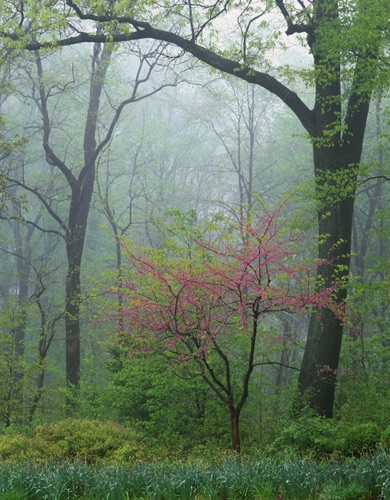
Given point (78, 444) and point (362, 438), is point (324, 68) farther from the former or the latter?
point (78, 444)

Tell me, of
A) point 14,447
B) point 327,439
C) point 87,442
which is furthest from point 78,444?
point 327,439

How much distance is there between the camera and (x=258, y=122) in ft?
90.0

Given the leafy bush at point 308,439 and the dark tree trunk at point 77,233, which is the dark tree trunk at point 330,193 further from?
the dark tree trunk at point 77,233

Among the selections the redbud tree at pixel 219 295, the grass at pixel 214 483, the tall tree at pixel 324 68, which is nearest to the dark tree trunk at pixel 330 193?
the tall tree at pixel 324 68

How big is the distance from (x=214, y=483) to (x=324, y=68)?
24.8ft

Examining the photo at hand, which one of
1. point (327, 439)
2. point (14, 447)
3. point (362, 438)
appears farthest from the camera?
point (14, 447)

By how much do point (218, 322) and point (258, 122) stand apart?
2055cm

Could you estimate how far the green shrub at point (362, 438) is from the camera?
6.73 meters

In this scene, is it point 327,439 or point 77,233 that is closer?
point 327,439

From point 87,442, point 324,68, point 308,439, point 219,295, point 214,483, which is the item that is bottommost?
point 87,442

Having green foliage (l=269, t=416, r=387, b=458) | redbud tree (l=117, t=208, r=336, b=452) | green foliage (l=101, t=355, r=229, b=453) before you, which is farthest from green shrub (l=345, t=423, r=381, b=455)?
green foliage (l=101, t=355, r=229, b=453)

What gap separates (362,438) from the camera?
6773 millimetres

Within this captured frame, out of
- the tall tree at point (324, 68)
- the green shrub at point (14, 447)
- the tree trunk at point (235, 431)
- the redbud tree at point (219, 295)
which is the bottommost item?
the green shrub at point (14, 447)

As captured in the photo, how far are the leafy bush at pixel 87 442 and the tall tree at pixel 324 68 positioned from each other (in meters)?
3.47
